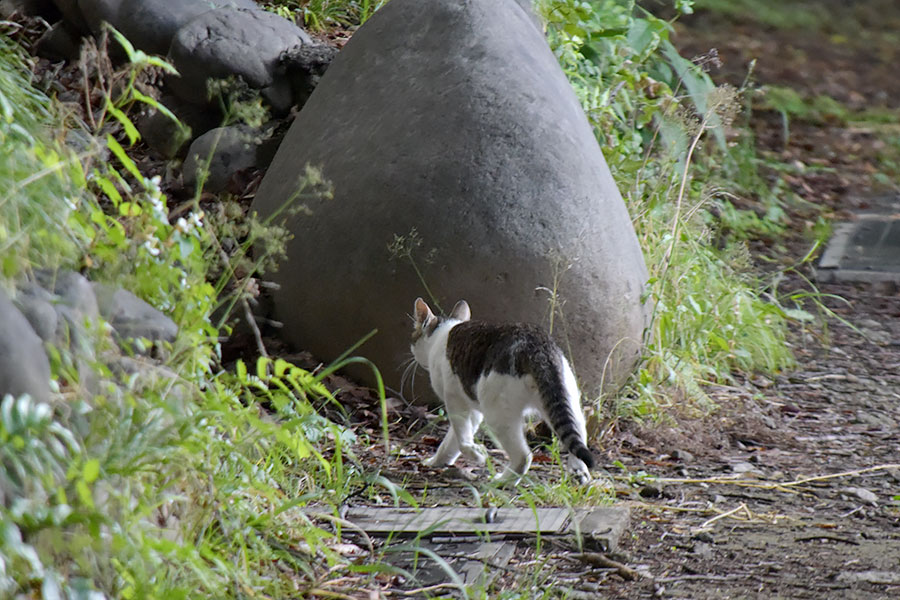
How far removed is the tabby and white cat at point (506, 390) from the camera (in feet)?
12.1

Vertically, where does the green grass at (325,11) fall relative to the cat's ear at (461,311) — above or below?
→ above

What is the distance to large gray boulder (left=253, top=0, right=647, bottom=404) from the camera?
15.3ft

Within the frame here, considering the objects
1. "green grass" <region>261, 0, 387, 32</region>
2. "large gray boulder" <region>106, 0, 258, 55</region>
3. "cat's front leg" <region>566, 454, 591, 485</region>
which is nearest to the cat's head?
"cat's front leg" <region>566, 454, 591, 485</region>

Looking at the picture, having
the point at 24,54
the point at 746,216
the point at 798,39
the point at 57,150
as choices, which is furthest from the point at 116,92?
the point at 798,39

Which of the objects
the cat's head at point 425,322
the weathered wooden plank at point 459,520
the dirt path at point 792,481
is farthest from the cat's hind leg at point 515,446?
the cat's head at point 425,322

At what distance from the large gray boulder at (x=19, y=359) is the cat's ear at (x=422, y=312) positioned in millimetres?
2088

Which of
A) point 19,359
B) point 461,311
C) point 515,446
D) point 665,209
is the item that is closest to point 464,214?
point 461,311

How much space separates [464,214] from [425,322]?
536mm

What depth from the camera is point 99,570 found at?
7.64 ft

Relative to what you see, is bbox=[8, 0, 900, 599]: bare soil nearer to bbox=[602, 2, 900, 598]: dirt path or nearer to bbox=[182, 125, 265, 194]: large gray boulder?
bbox=[602, 2, 900, 598]: dirt path

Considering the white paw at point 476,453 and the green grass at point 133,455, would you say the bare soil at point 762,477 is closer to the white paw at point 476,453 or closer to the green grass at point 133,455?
the white paw at point 476,453

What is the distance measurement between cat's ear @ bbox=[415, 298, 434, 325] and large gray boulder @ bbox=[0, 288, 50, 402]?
6.85 ft

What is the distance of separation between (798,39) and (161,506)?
13.6 meters

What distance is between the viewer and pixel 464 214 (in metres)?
4.65
